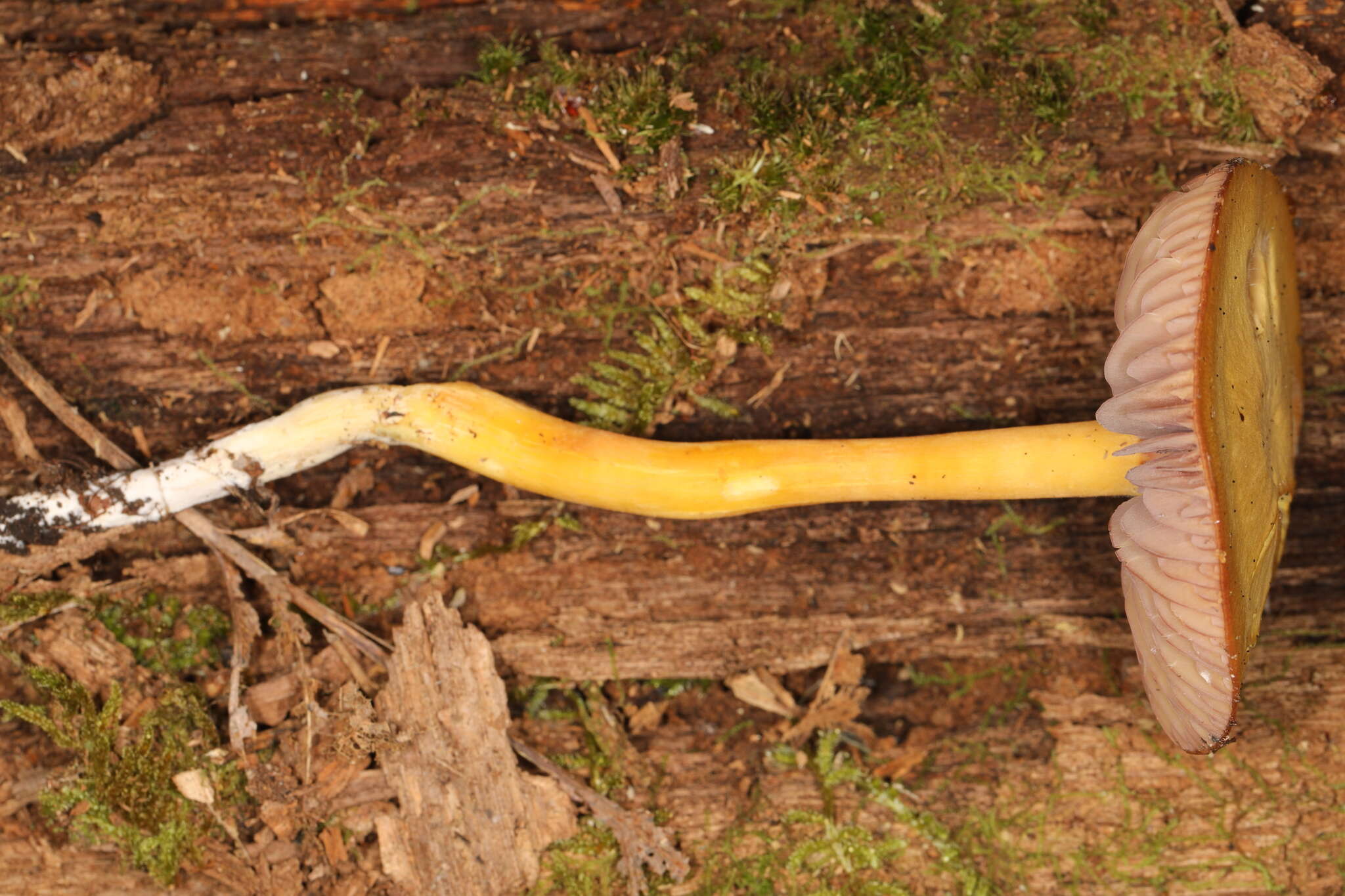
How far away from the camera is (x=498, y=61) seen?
3.53m

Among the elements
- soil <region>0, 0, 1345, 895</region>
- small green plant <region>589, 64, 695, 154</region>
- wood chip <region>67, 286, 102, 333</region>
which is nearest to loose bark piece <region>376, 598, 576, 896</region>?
soil <region>0, 0, 1345, 895</region>

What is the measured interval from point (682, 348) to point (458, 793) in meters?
1.89

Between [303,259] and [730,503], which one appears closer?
[730,503]

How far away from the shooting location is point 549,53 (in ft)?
11.5

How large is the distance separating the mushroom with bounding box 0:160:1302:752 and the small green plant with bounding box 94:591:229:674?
14.1 inches

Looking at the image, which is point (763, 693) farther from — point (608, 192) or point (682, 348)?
point (608, 192)

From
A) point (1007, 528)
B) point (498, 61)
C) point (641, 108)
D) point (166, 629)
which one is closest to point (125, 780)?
point (166, 629)

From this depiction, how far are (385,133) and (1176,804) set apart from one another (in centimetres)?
399

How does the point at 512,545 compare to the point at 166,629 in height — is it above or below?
above

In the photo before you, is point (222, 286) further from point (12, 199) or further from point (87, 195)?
point (12, 199)

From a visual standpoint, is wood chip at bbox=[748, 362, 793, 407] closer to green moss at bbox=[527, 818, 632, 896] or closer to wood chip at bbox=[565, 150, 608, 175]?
wood chip at bbox=[565, 150, 608, 175]

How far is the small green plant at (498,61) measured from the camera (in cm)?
353

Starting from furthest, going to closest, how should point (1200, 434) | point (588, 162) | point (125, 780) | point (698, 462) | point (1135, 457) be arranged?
point (588, 162) < point (125, 780) < point (698, 462) < point (1135, 457) < point (1200, 434)

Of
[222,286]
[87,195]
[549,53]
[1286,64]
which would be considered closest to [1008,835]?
[1286,64]
